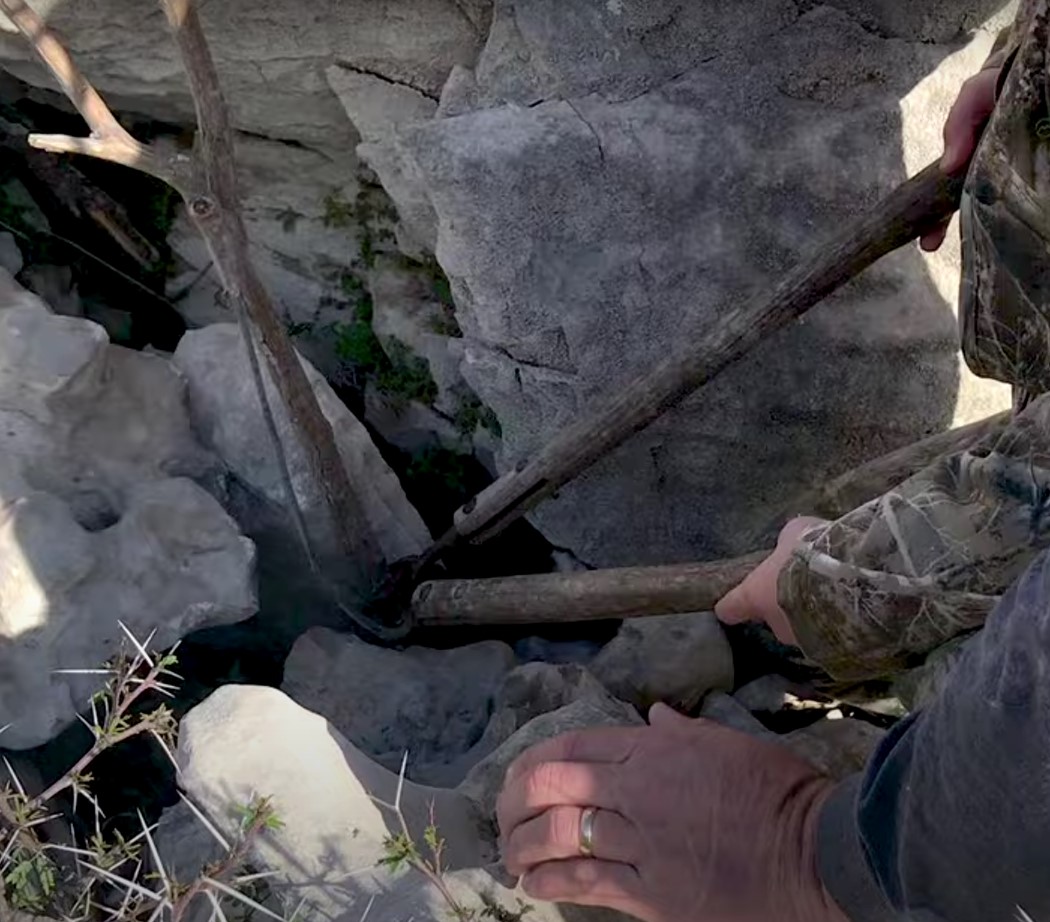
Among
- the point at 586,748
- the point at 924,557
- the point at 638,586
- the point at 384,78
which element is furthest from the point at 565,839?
the point at 384,78

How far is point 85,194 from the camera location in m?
3.25

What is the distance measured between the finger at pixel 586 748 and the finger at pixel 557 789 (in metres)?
0.02

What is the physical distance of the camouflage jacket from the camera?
1.43m

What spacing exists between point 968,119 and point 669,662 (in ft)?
4.14

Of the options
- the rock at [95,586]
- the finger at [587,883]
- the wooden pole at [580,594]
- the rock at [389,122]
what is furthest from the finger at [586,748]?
the rock at [389,122]

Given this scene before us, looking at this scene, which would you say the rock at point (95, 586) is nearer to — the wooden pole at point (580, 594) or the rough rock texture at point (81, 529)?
the rough rock texture at point (81, 529)

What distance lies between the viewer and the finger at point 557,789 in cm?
146

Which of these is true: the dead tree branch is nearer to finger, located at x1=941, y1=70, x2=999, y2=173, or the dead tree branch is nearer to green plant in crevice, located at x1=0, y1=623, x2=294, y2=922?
green plant in crevice, located at x1=0, y1=623, x2=294, y2=922

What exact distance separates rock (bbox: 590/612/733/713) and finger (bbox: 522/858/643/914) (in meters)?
1.03

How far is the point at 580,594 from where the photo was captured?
8.24 ft

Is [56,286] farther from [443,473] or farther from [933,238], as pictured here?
[933,238]

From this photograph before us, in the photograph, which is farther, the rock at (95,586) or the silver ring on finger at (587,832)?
the rock at (95,586)

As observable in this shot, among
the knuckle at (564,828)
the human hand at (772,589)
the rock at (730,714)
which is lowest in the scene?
the rock at (730,714)

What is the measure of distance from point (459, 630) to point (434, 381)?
0.73 meters
